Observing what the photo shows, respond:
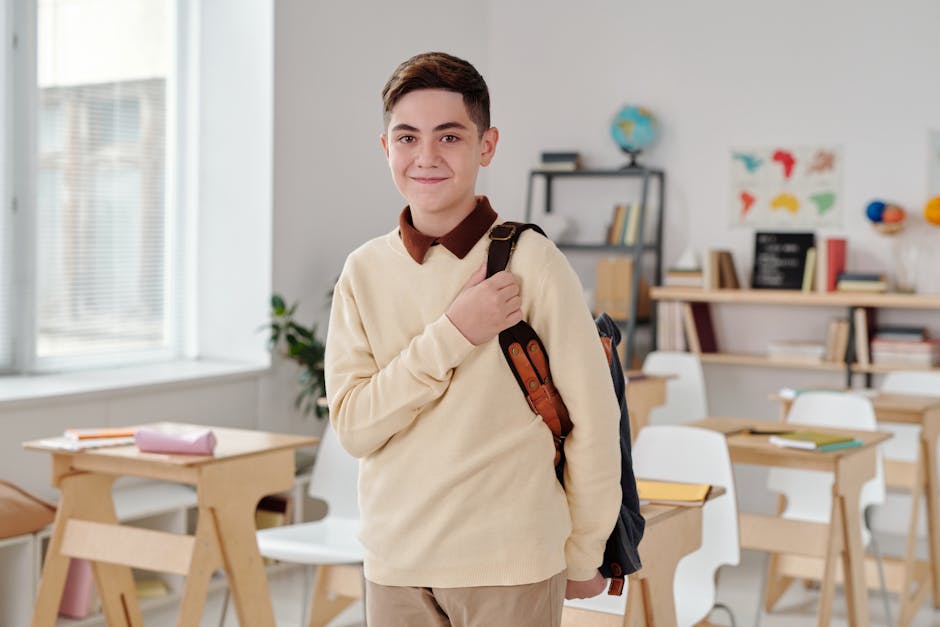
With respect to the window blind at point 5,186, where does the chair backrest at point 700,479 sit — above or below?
below

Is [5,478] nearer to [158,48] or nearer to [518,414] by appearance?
[158,48]

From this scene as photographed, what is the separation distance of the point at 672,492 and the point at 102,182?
323 centimetres

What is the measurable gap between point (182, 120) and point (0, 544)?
2.30 metres

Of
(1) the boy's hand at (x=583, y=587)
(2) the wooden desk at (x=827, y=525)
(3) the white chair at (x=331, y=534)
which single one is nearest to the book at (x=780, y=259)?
(2) the wooden desk at (x=827, y=525)

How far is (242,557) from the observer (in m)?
3.26

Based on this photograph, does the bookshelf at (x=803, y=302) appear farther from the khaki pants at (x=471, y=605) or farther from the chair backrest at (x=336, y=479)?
the khaki pants at (x=471, y=605)

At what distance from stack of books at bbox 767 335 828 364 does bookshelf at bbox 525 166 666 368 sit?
622 mm

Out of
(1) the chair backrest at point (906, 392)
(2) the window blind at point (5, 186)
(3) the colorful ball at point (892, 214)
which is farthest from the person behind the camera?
(3) the colorful ball at point (892, 214)

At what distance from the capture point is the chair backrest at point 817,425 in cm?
411

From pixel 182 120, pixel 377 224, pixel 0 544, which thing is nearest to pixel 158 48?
pixel 182 120

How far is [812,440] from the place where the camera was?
3.38 metres

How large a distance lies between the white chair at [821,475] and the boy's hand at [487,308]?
2.90 metres

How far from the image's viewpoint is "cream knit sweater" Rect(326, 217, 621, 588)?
4.77ft

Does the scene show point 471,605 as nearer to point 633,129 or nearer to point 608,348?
point 608,348
